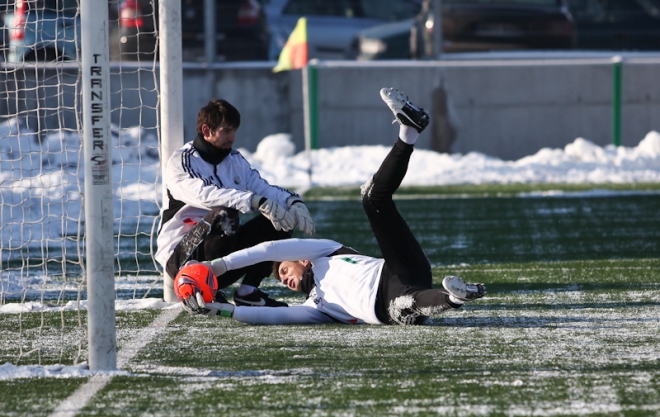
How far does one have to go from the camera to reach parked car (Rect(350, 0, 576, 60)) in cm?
1540

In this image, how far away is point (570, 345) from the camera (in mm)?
4418

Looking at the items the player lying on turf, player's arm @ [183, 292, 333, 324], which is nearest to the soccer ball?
the player lying on turf

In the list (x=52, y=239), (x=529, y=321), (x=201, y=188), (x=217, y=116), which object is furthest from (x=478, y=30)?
(x=529, y=321)

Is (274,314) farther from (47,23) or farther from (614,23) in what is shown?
(614,23)

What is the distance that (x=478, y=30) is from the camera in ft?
51.0

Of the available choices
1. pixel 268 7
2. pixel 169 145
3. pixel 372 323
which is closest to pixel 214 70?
pixel 268 7

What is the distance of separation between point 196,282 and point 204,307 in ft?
0.44

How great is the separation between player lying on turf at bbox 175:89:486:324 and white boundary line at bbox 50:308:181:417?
11.3 inches

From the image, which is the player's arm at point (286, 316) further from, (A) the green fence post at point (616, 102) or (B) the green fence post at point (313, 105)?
(A) the green fence post at point (616, 102)

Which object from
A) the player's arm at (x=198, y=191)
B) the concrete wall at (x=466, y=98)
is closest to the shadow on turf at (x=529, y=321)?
the player's arm at (x=198, y=191)

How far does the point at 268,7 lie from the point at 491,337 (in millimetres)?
11702

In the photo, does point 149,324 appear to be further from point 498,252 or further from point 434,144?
point 434,144

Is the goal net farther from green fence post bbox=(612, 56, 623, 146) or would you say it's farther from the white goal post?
green fence post bbox=(612, 56, 623, 146)

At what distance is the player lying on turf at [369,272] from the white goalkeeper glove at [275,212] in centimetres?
16
